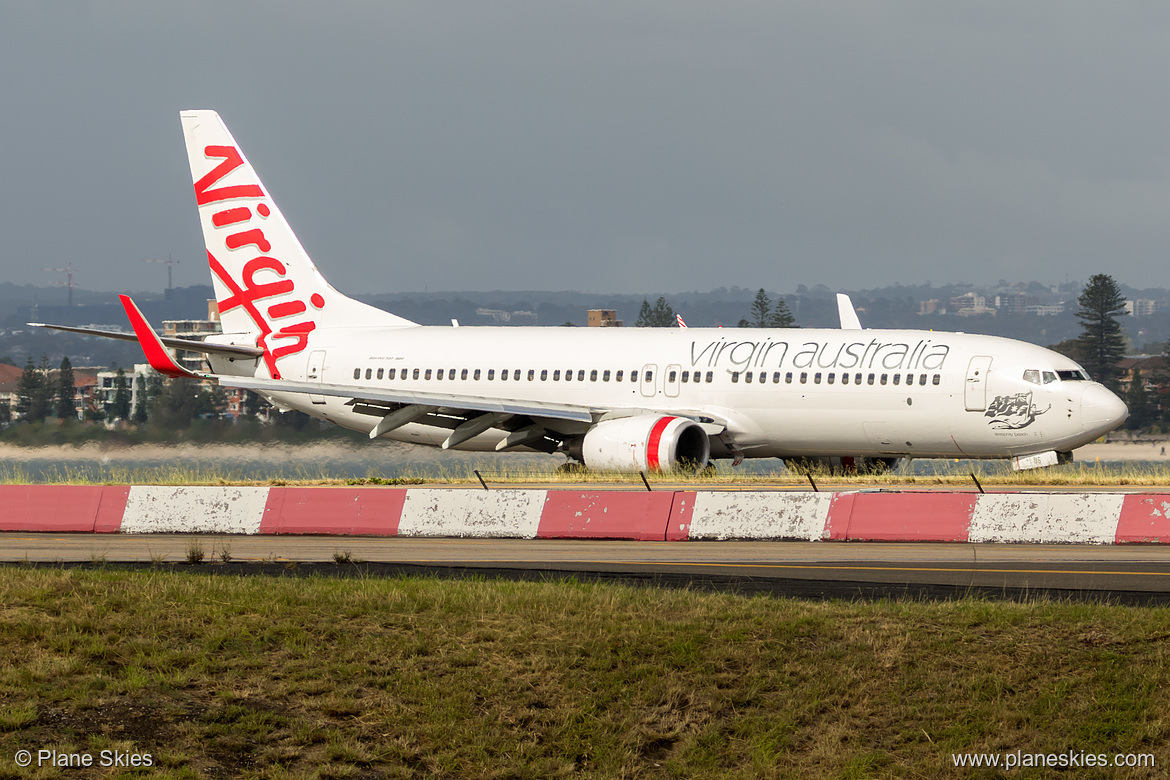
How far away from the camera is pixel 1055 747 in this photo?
937cm

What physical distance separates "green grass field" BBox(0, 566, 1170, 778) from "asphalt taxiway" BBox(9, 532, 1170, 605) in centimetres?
240

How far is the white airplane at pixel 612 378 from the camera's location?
2991 centimetres

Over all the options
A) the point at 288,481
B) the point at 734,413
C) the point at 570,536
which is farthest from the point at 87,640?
the point at 734,413

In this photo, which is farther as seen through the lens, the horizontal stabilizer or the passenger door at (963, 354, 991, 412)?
the horizontal stabilizer

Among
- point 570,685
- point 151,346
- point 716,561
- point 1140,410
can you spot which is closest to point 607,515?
point 716,561

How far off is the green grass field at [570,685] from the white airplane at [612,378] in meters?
18.2

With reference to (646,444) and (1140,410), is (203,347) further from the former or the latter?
(1140,410)

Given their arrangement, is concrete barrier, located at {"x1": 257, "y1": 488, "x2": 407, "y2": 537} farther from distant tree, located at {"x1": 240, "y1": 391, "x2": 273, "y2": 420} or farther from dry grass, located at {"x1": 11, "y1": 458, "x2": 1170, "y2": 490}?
distant tree, located at {"x1": 240, "y1": 391, "x2": 273, "y2": 420}

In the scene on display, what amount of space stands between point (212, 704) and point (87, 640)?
1.61 m

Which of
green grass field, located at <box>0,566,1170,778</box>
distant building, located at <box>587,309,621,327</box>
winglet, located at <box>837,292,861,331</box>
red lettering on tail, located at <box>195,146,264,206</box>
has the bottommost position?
distant building, located at <box>587,309,621,327</box>

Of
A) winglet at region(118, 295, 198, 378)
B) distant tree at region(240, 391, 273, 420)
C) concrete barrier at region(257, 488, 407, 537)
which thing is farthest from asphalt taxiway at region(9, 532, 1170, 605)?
distant tree at region(240, 391, 273, 420)

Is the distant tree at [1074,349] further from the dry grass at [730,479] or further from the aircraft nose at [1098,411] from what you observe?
the aircraft nose at [1098,411]

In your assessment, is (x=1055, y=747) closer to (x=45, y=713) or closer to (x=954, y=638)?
(x=954, y=638)

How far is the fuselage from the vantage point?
97.1 ft
